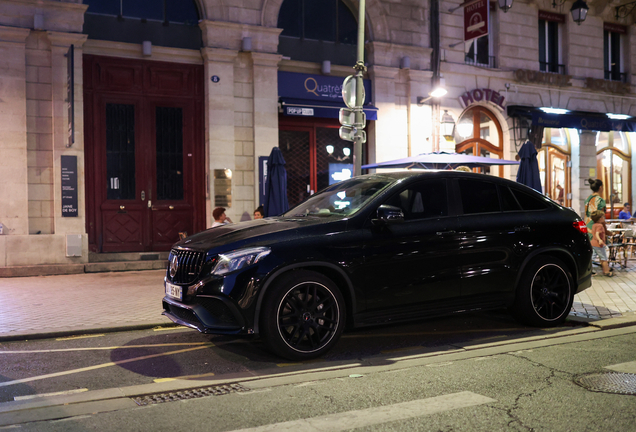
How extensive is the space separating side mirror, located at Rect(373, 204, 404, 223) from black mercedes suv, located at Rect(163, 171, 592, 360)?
10 millimetres

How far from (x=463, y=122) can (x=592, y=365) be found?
46.7 ft

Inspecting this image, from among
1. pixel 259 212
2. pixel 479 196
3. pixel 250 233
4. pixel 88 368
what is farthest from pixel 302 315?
pixel 259 212

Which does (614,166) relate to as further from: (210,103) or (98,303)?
(98,303)

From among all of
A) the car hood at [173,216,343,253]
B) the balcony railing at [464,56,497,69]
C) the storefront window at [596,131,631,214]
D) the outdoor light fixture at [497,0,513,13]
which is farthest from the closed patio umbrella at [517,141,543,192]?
the storefront window at [596,131,631,214]

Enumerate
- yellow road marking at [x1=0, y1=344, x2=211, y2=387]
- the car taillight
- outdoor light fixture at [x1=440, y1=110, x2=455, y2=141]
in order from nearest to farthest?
yellow road marking at [x1=0, y1=344, x2=211, y2=387]
the car taillight
outdoor light fixture at [x1=440, y1=110, x2=455, y2=141]

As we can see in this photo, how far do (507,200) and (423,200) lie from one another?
114 cm

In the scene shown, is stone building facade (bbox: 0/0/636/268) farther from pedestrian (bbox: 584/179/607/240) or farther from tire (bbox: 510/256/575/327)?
tire (bbox: 510/256/575/327)

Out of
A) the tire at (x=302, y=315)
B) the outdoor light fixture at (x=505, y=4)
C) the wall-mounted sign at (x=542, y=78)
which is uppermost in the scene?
the outdoor light fixture at (x=505, y=4)

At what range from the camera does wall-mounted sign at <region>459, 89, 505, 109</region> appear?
725 inches

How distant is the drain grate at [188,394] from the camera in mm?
4496

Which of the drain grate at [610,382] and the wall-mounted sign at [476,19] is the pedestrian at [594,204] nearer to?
the wall-mounted sign at [476,19]

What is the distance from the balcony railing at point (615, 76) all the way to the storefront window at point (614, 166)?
1865 mm

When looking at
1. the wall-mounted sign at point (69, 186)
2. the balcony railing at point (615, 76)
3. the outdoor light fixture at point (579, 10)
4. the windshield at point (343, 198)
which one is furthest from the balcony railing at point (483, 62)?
the windshield at point (343, 198)

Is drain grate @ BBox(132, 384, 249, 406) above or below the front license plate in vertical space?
below
